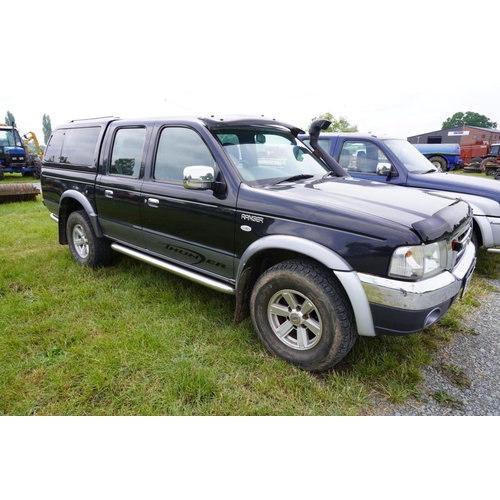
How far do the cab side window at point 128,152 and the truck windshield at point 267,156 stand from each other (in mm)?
1039

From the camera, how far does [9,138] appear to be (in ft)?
54.5

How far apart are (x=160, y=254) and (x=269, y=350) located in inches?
59.3

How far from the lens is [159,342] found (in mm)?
2959

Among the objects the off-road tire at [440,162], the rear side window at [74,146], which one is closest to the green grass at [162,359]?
the rear side window at [74,146]

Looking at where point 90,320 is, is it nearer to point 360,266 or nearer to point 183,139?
point 183,139

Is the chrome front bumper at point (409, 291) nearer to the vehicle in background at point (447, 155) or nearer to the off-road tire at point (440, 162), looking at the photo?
the off-road tire at point (440, 162)

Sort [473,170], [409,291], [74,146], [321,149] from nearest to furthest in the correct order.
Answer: [409,291] → [321,149] → [74,146] → [473,170]

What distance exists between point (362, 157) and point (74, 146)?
4.16 meters

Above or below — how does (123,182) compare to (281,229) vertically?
above

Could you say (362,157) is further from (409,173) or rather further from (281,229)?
(281,229)

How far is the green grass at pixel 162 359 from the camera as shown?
2.38 meters

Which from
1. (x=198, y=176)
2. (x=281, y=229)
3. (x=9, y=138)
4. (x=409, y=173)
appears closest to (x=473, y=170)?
(x=409, y=173)

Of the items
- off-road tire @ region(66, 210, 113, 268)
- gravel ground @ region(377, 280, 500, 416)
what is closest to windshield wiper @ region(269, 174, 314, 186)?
gravel ground @ region(377, 280, 500, 416)

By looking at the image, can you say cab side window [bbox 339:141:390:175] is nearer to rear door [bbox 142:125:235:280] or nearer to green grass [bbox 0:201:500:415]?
green grass [bbox 0:201:500:415]
